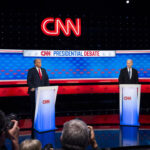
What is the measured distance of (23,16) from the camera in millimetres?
6383

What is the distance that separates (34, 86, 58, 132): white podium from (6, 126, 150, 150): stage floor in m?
0.15

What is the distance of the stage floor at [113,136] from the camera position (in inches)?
143

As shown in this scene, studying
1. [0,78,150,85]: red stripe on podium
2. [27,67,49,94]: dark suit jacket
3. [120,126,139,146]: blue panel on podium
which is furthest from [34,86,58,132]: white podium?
[0,78,150,85]: red stripe on podium

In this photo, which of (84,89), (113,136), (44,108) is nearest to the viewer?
(113,136)

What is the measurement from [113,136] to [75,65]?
311cm

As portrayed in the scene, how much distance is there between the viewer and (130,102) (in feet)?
14.7

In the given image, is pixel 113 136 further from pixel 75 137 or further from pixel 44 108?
pixel 75 137

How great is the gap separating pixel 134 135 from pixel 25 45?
394 centimetres

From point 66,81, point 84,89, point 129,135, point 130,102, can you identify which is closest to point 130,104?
point 130,102

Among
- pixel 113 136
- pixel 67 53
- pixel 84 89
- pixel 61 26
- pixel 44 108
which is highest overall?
pixel 61 26

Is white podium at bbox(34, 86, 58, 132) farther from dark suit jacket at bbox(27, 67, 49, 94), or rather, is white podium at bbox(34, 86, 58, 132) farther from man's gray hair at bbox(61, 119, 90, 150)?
man's gray hair at bbox(61, 119, 90, 150)

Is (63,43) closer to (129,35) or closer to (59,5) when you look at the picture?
(59,5)

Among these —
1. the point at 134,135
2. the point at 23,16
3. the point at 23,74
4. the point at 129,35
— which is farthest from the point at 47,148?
the point at 129,35

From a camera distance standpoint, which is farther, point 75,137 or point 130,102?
point 130,102
